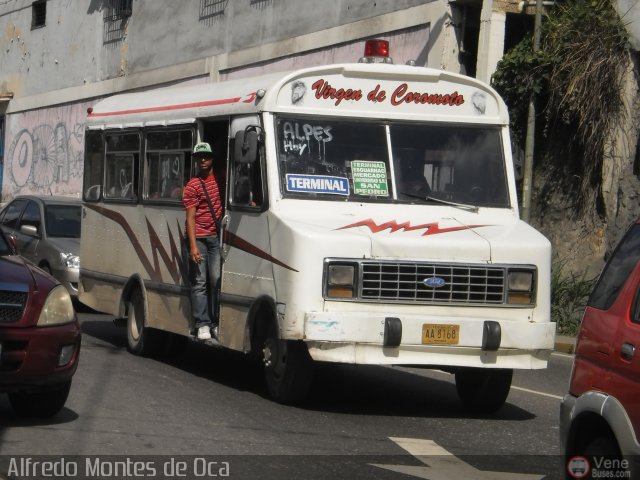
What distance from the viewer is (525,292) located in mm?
10000

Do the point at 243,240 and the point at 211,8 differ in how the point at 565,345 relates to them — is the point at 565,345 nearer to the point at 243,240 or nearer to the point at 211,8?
the point at 243,240

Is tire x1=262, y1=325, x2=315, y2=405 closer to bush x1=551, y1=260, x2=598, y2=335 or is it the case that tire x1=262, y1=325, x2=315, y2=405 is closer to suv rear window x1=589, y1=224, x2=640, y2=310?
suv rear window x1=589, y1=224, x2=640, y2=310

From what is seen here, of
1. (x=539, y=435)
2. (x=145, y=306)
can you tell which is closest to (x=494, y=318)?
(x=539, y=435)

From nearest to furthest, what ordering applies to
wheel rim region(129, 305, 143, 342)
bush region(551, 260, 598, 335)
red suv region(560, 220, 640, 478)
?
red suv region(560, 220, 640, 478), wheel rim region(129, 305, 143, 342), bush region(551, 260, 598, 335)

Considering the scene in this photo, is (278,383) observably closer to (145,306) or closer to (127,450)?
(127,450)

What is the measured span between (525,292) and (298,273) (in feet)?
5.90

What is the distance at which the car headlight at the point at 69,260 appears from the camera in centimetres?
1739

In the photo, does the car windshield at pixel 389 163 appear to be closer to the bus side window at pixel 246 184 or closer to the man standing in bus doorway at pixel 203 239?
the bus side window at pixel 246 184

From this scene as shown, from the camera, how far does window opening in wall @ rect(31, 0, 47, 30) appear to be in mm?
36062

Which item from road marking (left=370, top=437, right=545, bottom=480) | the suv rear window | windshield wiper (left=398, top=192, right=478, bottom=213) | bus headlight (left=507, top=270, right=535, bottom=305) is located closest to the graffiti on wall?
windshield wiper (left=398, top=192, right=478, bottom=213)

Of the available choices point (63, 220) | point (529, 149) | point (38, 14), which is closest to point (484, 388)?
point (529, 149)

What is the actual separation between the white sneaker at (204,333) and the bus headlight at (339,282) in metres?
2.06

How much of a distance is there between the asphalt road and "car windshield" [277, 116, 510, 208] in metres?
1.77

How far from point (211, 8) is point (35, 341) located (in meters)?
19.7
